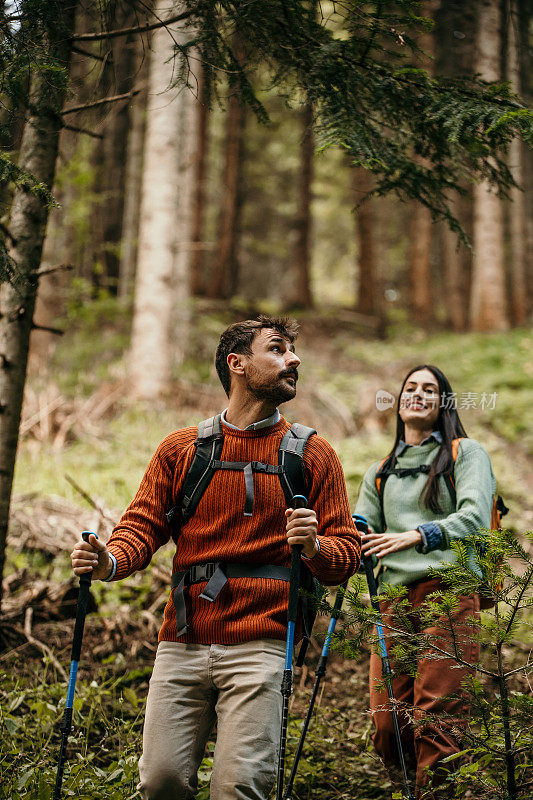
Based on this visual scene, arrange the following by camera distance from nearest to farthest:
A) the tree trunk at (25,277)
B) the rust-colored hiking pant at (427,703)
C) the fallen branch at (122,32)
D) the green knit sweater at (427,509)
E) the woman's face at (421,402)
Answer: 1. the rust-colored hiking pant at (427,703)
2. the green knit sweater at (427,509)
3. the fallen branch at (122,32)
4. the tree trunk at (25,277)
5. the woman's face at (421,402)

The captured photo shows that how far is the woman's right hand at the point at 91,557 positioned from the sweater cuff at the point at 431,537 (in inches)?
73.1

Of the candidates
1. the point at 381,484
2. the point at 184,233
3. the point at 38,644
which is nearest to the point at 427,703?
the point at 381,484

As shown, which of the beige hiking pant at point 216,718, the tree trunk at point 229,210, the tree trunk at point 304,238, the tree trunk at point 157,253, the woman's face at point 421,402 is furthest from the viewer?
the tree trunk at point 304,238

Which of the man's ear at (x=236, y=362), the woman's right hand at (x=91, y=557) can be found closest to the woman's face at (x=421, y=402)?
the man's ear at (x=236, y=362)

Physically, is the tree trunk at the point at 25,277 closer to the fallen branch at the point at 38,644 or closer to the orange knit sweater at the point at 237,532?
the fallen branch at the point at 38,644

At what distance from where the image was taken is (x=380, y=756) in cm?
428

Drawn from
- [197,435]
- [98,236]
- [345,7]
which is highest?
[98,236]

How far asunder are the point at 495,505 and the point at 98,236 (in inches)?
656

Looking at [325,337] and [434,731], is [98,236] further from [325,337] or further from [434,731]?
[434,731]

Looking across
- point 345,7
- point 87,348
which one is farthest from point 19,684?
point 87,348

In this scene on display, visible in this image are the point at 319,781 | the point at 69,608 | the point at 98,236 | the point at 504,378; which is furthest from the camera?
the point at 98,236

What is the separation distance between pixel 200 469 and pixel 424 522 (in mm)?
1626

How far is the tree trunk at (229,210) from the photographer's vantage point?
71.1ft

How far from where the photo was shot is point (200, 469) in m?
3.49
